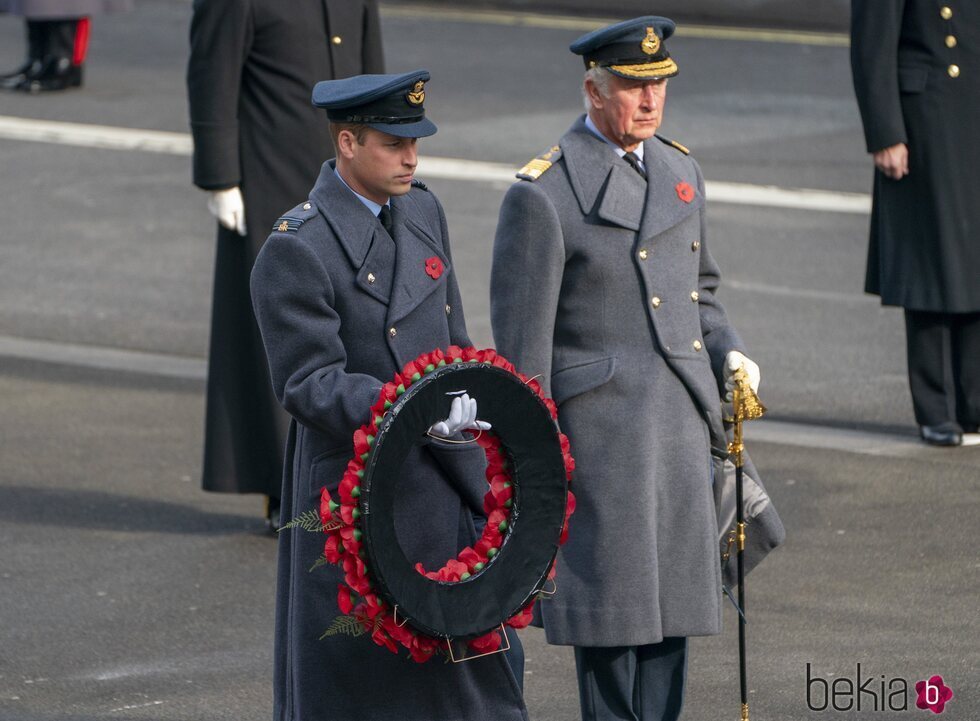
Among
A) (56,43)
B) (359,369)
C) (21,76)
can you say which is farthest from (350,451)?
(21,76)

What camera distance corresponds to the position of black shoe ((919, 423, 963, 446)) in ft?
27.6

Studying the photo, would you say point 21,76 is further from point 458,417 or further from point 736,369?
point 458,417

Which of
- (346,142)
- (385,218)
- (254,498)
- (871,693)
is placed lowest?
(254,498)

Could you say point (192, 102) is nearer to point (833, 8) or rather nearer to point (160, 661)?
point (160, 661)

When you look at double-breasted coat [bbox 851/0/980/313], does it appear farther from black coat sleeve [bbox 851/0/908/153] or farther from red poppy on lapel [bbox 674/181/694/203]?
red poppy on lapel [bbox 674/181/694/203]

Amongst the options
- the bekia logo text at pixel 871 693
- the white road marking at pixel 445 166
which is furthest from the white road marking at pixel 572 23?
the bekia logo text at pixel 871 693

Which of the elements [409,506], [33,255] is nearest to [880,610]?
[409,506]

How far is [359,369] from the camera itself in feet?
15.1

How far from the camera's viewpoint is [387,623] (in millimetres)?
4215

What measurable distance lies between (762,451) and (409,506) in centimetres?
422

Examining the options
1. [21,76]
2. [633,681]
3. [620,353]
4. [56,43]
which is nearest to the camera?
[620,353]

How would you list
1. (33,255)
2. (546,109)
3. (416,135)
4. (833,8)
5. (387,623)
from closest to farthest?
(387,623) → (416,135) → (33,255) → (546,109) → (833,8)

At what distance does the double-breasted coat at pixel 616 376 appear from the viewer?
5055 mm

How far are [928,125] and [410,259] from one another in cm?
428
